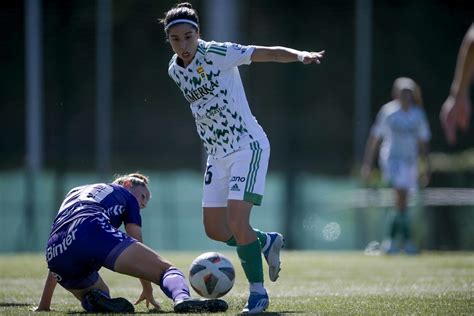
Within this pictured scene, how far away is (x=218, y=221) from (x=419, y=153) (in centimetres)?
858

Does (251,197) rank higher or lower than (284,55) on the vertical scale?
lower

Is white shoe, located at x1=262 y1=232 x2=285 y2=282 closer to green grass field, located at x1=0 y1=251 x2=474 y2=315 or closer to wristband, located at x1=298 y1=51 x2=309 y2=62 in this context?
green grass field, located at x1=0 y1=251 x2=474 y2=315

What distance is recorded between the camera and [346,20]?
22625mm

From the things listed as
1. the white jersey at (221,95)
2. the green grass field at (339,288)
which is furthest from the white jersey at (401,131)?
the white jersey at (221,95)

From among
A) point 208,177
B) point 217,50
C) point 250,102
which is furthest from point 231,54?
point 250,102

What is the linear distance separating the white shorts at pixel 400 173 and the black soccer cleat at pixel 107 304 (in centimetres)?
881

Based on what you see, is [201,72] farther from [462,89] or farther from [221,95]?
[462,89]

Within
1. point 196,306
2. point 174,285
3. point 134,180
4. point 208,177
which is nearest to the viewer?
point 196,306

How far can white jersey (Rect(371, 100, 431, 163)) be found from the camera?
15039 mm

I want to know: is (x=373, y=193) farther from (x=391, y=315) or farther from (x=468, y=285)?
(x=391, y=315)

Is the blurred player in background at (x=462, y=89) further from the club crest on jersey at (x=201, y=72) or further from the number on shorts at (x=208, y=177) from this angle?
the number on shorts at (x=208, y=177)

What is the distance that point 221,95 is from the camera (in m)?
7.14

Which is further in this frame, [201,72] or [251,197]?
[201,72]

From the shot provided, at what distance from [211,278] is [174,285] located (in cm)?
63
